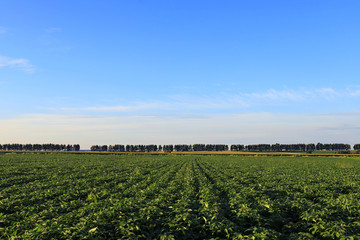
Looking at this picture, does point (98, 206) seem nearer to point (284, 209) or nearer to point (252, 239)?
point (252, 239)

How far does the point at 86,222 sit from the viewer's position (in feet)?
31.4

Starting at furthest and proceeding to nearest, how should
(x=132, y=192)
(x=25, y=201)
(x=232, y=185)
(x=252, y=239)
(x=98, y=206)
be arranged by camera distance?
(x=232, y=185) → (x=132, y=192) → (x=25, y=201) → (x=98, y=206) → (x=252, y=239)

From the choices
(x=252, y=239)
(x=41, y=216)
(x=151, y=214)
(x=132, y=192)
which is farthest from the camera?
(x=132, y=192)

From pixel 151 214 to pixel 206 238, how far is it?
9.21ft

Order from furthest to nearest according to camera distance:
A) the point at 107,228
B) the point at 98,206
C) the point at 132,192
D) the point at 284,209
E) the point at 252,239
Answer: the point at 132,192, the point at 284,209, the point at 98,206, the point at 107,228, the point at 252,239

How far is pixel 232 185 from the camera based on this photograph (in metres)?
20.7

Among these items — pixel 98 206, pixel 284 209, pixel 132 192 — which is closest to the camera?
pixel 98 206

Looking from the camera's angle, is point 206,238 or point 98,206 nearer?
point 206,238

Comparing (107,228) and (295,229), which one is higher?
(107,228)

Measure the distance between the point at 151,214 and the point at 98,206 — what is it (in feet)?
11.7

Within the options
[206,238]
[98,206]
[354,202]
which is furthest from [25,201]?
[354,202]

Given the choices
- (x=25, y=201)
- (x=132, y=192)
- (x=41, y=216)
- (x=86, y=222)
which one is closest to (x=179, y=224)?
(x=86, y=222)

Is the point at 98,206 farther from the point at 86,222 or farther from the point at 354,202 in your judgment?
the point at 354,202

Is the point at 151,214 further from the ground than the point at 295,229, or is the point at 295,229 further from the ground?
the point at 151,214
